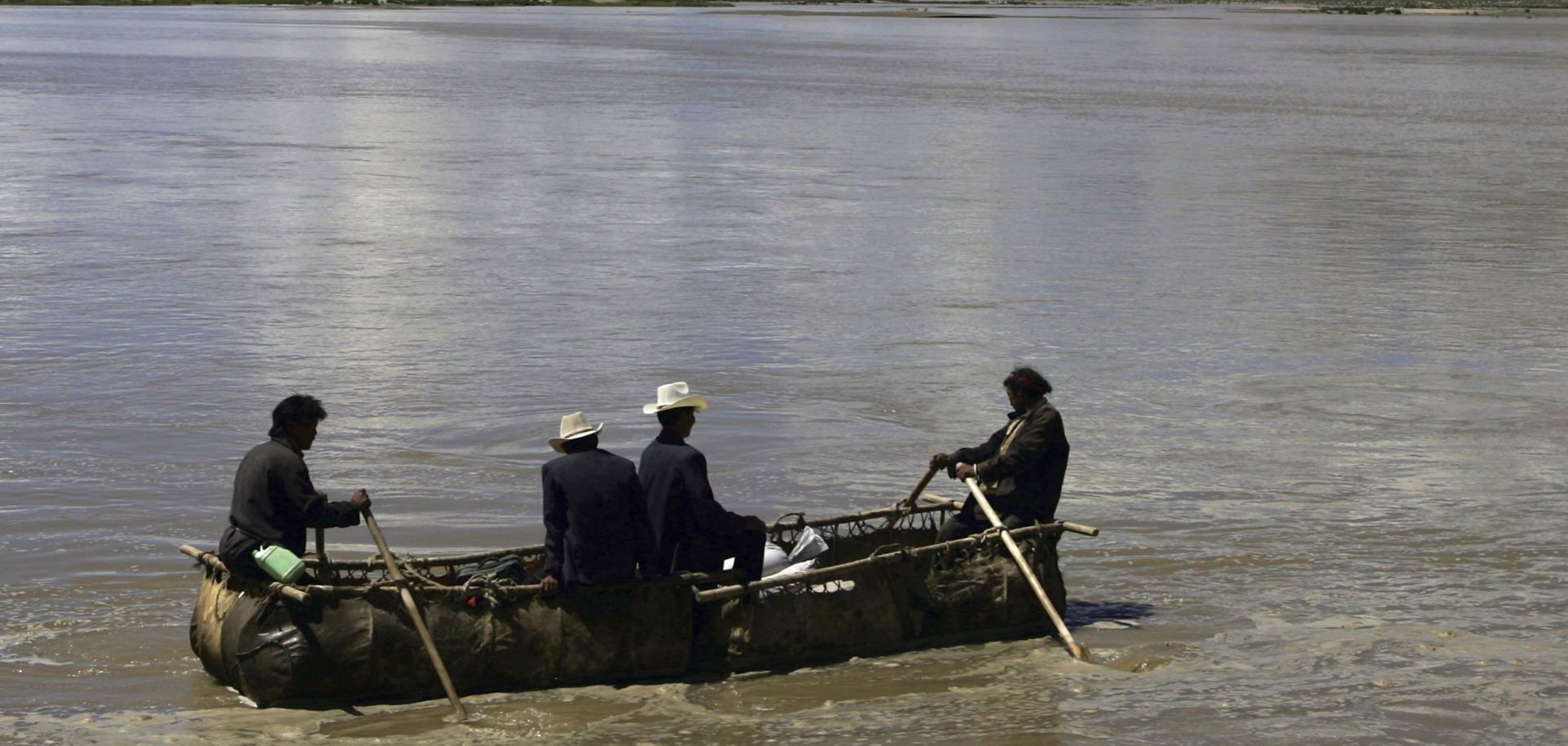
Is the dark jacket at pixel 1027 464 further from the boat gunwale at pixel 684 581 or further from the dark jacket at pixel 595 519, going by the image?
the dark jacket at pixel 595 519

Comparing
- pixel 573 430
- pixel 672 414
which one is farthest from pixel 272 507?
pixel 672 414

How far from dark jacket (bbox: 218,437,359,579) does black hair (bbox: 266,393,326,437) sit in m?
0.06

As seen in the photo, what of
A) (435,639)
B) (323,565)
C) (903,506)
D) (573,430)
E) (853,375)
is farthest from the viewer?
(853,375)

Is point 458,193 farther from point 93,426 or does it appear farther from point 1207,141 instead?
point 1207,141

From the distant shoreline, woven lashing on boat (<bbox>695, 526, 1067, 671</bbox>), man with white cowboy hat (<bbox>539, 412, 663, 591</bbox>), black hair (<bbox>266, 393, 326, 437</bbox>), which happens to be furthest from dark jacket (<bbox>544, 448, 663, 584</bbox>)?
the distant shoreline

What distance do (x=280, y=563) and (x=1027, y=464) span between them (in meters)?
3.37

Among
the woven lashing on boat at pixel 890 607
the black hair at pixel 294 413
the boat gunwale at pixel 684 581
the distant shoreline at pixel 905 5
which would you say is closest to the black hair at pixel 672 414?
the boat gunwale at pixel 684 581

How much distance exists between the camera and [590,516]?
7.97 meters

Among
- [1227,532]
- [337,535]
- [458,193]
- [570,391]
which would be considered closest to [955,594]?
[1227,532]

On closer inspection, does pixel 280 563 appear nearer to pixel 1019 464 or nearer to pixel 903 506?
pixel 903 506

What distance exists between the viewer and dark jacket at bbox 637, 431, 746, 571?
816cm

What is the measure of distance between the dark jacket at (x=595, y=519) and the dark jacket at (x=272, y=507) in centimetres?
85

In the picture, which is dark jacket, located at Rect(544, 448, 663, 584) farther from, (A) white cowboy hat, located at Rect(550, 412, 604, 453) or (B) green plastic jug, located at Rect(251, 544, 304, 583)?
(B) green plastic jug, located at Rect(251, 544, 304, 583)

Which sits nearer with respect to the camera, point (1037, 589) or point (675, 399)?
point (675, 399)
